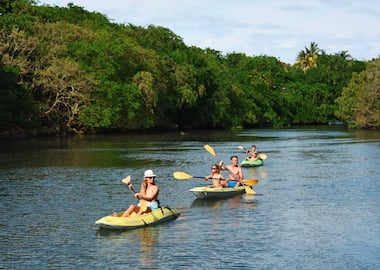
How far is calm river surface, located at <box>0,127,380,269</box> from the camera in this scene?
51.4 feet

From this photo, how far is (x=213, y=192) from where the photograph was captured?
24.4m

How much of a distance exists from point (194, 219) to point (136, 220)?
9.16 feet

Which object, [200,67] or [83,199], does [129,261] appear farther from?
[200,67]

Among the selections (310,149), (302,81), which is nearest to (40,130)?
(310,149)

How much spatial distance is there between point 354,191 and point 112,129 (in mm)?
50879

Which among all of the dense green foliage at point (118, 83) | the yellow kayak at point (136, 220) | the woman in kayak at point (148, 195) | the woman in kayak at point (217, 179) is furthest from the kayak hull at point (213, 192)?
the dense green foliage at point (118, 83)

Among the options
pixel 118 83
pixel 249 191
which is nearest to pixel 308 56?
pixel 118 83

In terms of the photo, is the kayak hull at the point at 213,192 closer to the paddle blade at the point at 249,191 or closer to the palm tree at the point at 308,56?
the paddle blade at the point at 249,191

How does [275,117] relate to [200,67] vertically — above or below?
below

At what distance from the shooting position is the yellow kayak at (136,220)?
1802 centimetres

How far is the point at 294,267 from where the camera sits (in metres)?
15.0

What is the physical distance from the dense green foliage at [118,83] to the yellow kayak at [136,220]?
40030 mm

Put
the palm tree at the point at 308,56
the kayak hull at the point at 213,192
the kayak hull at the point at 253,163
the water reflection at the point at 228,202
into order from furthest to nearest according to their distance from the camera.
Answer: the palm tree at the point at 308,56, the kayak hull at the point at 253,163, the kayak hull at the point at 213,192, the water reflection at the point at 228,202

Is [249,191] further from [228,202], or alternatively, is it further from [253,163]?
[253,163]
